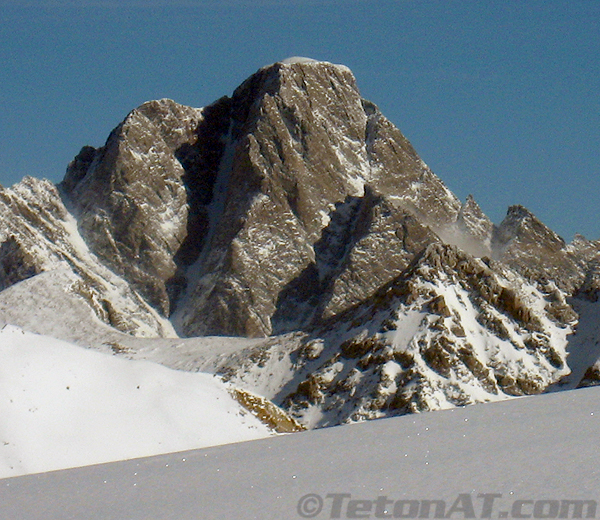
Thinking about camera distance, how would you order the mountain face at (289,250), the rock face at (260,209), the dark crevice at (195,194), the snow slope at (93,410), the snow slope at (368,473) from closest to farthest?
the snow slope at (368,473) → the snow slope at (93,410) → the mountain face at (289,250) → the rock face at (260,209) → the dark crevice at (195,194)

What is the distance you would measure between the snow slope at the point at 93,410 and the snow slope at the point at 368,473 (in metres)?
11.6

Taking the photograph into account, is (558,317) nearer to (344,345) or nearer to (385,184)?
(344,345)

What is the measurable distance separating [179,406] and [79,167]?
17544cm

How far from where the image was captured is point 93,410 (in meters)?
25.3

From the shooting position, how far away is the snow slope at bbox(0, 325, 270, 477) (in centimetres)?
2353

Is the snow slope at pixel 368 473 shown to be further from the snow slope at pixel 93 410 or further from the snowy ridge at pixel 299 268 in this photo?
the snowy ridge at pixel 299 268

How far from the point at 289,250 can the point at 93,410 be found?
495 ft

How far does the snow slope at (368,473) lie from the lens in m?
8.43

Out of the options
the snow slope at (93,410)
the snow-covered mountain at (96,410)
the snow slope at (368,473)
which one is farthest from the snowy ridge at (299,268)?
the snow slope at (368,473)

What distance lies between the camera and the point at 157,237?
182000 millimetres

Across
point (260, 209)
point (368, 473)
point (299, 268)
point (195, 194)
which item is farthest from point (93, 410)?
point (195, 194)

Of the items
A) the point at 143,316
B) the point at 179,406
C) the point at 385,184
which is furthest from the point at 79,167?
the point at 179,406

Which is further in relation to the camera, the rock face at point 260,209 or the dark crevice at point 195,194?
the dark crevice at point 195,194

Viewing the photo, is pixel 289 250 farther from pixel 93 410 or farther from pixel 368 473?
pixel 368 473
